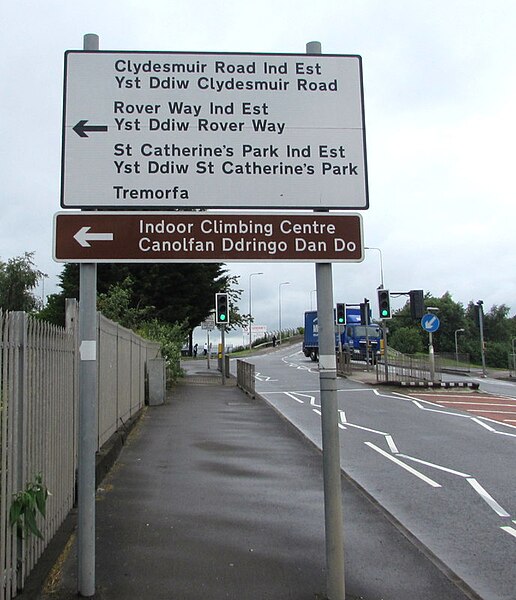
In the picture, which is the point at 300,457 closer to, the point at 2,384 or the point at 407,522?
the point at 407,522

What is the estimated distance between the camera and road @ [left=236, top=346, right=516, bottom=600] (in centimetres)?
592

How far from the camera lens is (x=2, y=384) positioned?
4.05 m

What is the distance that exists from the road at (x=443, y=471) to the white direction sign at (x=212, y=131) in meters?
3.45

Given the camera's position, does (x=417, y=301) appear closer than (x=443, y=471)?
No

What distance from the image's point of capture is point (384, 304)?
1002 inches

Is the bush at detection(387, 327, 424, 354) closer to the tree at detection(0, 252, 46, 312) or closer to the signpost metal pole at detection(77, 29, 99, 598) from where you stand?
the tree at detection(0, 252, 46, 312)

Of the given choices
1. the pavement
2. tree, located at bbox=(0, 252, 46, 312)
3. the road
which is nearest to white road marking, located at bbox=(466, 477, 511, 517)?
the road

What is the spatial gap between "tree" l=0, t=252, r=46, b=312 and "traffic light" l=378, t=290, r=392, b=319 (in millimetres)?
27758

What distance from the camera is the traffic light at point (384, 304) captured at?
2536cm

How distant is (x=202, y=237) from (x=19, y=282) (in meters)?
44.1

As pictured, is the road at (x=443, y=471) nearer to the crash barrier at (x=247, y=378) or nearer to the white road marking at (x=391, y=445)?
the white road marking at (x=391, y=445)

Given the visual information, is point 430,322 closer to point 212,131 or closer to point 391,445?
point 391,445

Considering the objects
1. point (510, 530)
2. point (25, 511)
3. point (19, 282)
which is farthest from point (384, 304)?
point (19, 282)

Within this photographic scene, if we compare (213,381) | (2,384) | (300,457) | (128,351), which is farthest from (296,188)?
(213,381)
